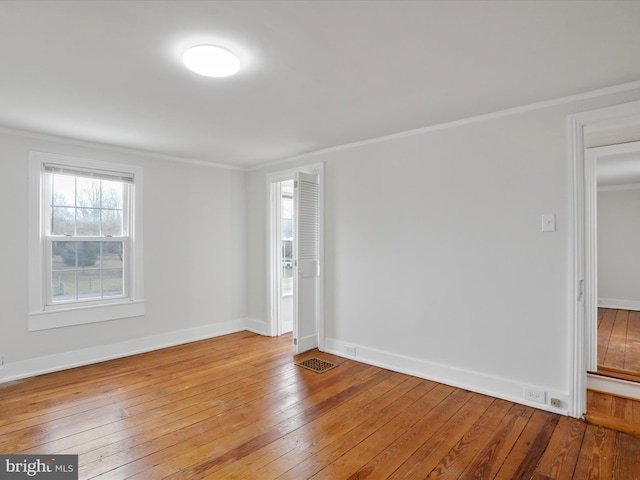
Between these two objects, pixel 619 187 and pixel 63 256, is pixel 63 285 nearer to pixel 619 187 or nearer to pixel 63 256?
pixel 63 256

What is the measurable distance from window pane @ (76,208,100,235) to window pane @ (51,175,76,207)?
0.46ft

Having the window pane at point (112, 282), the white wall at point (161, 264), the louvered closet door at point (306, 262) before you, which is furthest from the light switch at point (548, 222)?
the window pane at point (112, 282)

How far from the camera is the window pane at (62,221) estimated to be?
367 centimetres

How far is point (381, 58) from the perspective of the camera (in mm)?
2062

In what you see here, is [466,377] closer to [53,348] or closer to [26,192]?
[53,348]

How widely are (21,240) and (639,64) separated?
204 inches

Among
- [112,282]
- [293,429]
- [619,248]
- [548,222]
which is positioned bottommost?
[293,429]

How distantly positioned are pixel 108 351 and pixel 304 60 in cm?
378

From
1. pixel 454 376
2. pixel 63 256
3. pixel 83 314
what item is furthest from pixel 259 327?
pixel 454 376

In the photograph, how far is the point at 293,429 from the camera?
97.0 inches

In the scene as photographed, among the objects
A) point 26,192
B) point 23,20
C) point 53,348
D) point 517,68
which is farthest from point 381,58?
point 53,348

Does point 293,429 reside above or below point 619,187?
below

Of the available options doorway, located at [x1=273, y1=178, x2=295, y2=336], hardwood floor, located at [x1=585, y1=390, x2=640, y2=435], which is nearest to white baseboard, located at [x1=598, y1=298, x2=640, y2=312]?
hardwood floor, located at [x1=585, y1=390, x2=640, y2=435]

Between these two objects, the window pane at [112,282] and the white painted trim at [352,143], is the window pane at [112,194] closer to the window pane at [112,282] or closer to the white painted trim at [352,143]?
the white painted trim at [352,143]
